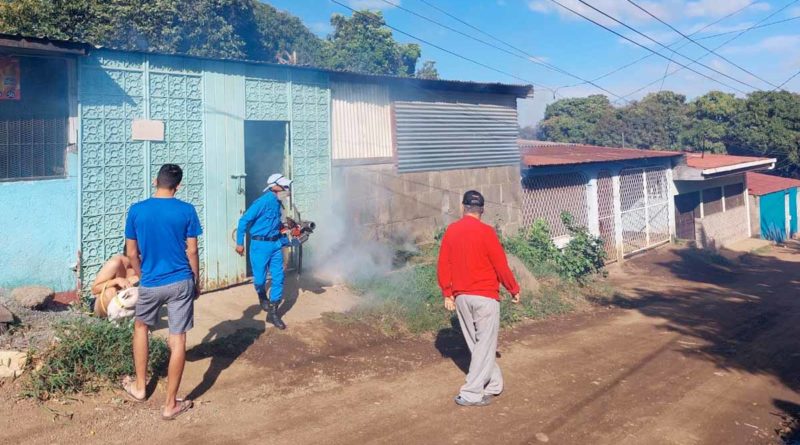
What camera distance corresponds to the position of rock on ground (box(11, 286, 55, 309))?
606cm

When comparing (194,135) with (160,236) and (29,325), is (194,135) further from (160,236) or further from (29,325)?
(160,236)

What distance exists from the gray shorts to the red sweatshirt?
87.7 inches

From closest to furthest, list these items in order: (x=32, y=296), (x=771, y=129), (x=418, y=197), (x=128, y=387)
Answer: (x=128, y=387) < (x=32, y=296) < (x=418, y=197) < (x=771, y=129)

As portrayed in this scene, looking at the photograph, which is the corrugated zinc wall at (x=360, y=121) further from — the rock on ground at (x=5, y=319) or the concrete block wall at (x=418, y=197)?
the rock on ground at (x=5, y=319)

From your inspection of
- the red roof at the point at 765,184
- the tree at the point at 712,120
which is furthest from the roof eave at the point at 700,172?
the tree at the point at 712,120

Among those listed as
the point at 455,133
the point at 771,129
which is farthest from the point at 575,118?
the point at 455,133

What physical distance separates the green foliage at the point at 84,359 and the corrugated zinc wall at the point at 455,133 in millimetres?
6259

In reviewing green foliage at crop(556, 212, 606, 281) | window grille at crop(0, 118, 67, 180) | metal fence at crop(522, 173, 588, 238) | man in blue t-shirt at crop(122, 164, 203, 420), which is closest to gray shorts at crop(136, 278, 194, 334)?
man in blue t-shirt at crop(122, 164, 203, 420)

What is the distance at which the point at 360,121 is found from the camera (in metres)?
10.0

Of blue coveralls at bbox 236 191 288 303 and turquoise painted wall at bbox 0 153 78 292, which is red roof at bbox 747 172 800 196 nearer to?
blue coveralls at bbox 236 191 288 303

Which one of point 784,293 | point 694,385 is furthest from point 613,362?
point 784,293

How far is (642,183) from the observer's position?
17.4m

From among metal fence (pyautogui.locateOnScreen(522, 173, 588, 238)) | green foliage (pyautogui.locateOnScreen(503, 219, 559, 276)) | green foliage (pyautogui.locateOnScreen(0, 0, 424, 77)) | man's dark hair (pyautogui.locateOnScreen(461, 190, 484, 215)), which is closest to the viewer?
man's dark hair (pyautogui.locateOnScreen(461, 190, 484, 215))

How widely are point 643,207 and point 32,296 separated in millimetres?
15464
